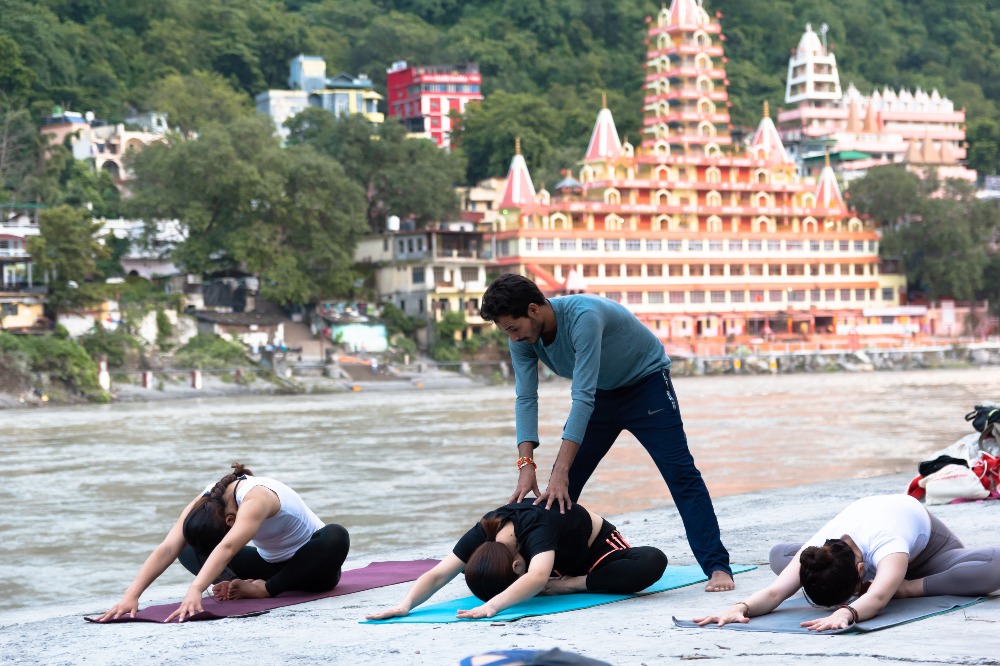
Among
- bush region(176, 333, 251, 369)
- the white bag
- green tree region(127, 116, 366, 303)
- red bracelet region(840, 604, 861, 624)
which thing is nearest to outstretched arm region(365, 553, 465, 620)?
red bracelet region(840, 604, 861, 624)

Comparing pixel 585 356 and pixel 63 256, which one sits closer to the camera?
pixel 585 356

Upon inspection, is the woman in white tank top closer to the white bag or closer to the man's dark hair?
the man's dark hair

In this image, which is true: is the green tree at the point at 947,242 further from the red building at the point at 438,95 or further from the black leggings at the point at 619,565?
the black leggings at the point at 619,565

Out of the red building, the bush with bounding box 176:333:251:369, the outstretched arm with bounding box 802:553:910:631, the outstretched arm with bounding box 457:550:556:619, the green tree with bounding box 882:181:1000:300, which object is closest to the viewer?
the outstretched arm with bounding box 802:553:910:631

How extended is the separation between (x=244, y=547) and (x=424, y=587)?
44.8 inches

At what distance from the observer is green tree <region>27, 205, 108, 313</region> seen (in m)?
46.0

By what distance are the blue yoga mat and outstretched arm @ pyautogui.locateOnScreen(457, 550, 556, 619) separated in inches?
1.3

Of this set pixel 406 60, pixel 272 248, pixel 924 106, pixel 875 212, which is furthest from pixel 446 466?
pixel 924 106

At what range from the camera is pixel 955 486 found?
926cm

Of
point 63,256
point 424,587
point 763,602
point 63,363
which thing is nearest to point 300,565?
point 424,587

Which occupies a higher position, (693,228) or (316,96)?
(316,96)

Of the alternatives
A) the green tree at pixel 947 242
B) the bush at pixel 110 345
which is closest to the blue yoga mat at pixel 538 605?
the bush at pixel 110 345

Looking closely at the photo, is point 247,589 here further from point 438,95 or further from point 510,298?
point 438,95

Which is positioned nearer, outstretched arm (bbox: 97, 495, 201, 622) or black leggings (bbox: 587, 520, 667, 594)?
black leggings (bbox: 587, 520, 667, 594)
